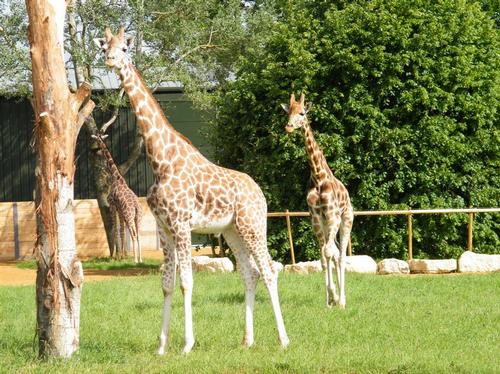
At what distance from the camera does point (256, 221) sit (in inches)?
332

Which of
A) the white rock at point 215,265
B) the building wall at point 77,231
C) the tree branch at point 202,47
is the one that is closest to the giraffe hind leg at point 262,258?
the white rock at point 215,265

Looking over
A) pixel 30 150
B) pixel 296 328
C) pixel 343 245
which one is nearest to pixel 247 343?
pixel 296 328

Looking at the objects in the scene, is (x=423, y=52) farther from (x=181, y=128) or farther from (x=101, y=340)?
(x=181, y=128)

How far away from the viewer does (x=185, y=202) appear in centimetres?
802

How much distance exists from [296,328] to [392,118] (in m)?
7.62

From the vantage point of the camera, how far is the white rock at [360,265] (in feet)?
48.4

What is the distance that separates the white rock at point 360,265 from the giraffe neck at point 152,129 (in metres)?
6.95

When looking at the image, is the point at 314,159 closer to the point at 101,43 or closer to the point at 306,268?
the point at 306,268

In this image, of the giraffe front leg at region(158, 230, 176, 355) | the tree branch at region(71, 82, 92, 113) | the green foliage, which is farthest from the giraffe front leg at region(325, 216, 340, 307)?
the tree branch at region(71, 82, 92, 113)

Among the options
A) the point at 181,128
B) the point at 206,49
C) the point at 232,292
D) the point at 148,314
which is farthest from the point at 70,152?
the point at 181,128

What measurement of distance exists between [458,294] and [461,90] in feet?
18.4

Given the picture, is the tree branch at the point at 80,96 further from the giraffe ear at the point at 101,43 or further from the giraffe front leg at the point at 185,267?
the giraffe front leg at the point at 185,267

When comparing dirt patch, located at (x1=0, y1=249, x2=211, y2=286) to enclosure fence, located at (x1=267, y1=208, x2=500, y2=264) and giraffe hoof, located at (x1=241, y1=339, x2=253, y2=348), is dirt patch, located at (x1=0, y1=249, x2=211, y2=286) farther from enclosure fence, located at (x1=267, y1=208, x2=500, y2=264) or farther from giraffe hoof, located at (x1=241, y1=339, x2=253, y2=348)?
giraffe hoof, located at (x1=241, y1=339, x2=253, y2=348)

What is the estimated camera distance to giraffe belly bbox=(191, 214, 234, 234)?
8262 mm
